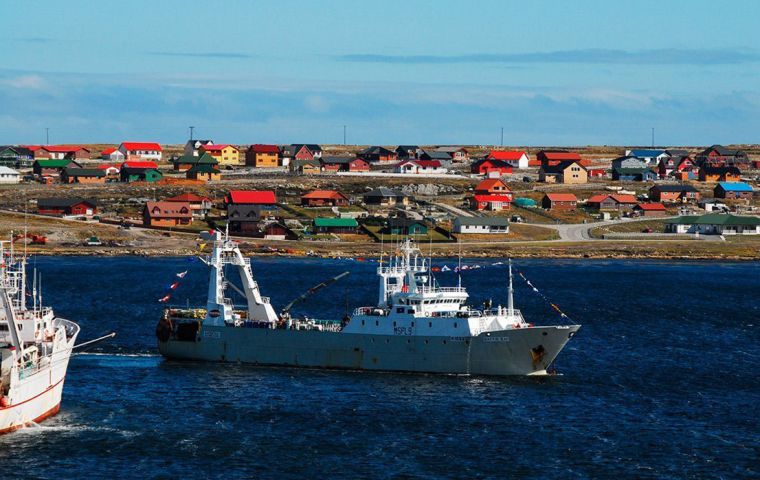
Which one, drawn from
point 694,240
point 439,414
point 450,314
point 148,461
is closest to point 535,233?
point 694,240

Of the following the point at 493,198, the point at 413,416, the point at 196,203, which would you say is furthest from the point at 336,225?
the point at 413,416

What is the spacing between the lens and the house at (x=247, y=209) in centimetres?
16462

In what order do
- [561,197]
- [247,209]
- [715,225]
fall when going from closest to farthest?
1. [247,209]
2. [715,225]
3. [561,197]

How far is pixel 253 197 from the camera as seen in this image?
174m

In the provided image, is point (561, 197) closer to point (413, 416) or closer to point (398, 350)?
point (398, 350)

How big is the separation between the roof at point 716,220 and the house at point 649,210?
31.8ft

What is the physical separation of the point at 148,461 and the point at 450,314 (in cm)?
2632

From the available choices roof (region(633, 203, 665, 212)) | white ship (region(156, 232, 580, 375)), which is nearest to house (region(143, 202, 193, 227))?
roof (region(633, 203, 665, 212))

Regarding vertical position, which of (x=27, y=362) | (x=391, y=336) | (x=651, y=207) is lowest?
(x=27, y=362)

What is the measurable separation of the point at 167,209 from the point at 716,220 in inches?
2990

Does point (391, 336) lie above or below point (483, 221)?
below

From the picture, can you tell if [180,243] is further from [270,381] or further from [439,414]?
[439,414]

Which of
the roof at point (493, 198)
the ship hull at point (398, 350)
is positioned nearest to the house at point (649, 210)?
the roof at point (493, 198)

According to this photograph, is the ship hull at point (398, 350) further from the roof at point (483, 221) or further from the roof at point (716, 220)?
the roof at point (716, 220)
